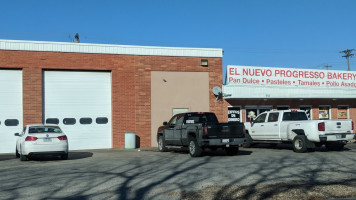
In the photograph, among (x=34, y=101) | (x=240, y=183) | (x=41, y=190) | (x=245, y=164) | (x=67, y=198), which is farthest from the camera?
(x=34, y=101)

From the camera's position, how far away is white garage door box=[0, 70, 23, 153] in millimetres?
21500

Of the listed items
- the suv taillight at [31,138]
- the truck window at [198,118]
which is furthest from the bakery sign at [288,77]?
the suv taillight at [31,138]

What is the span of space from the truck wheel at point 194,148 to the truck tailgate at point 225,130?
0.68m

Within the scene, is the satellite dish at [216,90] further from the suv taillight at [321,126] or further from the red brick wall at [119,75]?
the suv taillight at [321,126]

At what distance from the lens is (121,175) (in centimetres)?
1085

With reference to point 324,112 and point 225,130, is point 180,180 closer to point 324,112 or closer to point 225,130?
point 225,130

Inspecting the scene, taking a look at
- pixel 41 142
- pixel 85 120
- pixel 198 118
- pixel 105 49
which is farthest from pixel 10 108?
pixel 198 118

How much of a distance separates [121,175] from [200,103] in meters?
14.6

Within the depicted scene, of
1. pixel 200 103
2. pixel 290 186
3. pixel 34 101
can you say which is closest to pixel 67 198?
pixel 290 186

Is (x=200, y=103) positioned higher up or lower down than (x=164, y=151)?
higher up

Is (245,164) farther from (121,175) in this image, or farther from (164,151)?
(164,151)

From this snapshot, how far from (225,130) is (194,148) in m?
1.43

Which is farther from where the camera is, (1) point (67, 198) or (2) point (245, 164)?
(2) point (245, 164)

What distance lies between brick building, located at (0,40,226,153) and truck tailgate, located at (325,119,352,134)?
9.13 meters
